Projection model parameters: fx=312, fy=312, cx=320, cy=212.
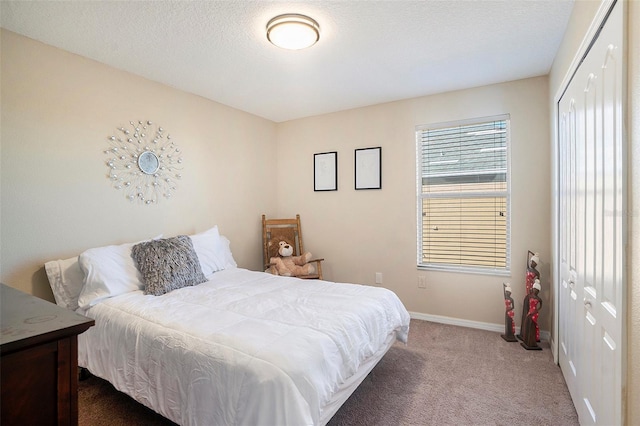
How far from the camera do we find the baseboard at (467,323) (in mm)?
2973

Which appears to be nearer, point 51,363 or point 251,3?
point 51,363

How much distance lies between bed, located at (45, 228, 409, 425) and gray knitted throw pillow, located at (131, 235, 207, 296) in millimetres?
66

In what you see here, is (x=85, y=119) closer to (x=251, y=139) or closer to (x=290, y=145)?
(x=251, y=139)

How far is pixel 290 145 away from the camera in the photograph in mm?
4430

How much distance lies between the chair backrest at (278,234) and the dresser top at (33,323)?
2901 mm

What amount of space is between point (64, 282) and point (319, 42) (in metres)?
2.54

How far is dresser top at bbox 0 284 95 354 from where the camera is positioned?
842 mm

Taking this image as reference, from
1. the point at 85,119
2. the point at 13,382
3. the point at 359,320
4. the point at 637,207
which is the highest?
the point at 85,119

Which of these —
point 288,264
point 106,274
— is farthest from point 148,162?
point 288,264

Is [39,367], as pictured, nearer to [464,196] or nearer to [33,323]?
[33,323]

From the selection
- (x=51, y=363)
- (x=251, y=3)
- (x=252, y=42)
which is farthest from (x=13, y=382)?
(x=252, y=42)

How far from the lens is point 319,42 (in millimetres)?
2299

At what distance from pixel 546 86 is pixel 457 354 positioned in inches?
102

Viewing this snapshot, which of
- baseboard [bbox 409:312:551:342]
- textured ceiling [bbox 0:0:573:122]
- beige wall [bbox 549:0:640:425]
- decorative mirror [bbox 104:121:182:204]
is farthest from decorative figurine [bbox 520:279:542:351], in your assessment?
decorative mirror [bbox 104:121:182:204]
